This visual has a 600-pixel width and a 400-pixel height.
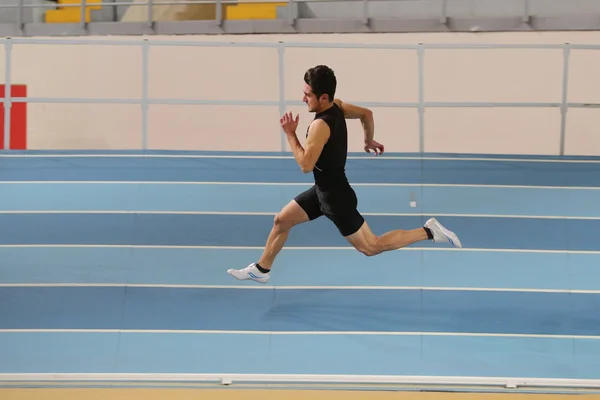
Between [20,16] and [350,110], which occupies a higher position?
[20,16]

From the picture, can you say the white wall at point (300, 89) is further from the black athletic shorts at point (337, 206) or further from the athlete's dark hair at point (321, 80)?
the athlete's dark hair at point (321, 80)

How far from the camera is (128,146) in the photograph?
11.9 meters

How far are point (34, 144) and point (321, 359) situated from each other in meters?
8.30

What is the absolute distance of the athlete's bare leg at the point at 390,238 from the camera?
5.73 meters

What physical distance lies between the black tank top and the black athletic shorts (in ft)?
0.17

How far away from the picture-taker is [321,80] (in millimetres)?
5246

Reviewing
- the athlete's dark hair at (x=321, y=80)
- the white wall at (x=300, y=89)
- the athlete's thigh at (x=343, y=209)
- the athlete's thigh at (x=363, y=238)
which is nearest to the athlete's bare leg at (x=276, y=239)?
the athlete's thigh at (x=343, y=209)

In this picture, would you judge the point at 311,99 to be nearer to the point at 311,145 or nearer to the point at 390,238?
the point at 311,145

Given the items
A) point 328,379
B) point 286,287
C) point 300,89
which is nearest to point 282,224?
point 286,287

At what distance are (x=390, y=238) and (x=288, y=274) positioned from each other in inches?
45.3

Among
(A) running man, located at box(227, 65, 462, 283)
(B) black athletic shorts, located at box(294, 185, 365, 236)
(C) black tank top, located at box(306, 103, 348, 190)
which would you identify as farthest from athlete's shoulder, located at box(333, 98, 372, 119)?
(B) black athletic shorts, located at box(294, 185, 365, 236)

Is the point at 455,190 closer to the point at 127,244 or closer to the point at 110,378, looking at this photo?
the point at 127,244

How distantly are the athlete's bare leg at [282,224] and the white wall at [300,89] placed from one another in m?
5.59

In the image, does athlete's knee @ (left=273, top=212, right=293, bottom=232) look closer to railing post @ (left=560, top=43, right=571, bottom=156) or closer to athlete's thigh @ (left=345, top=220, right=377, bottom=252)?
athlete's thigh @ (left=345, top=220, right=377, bottom=252)
